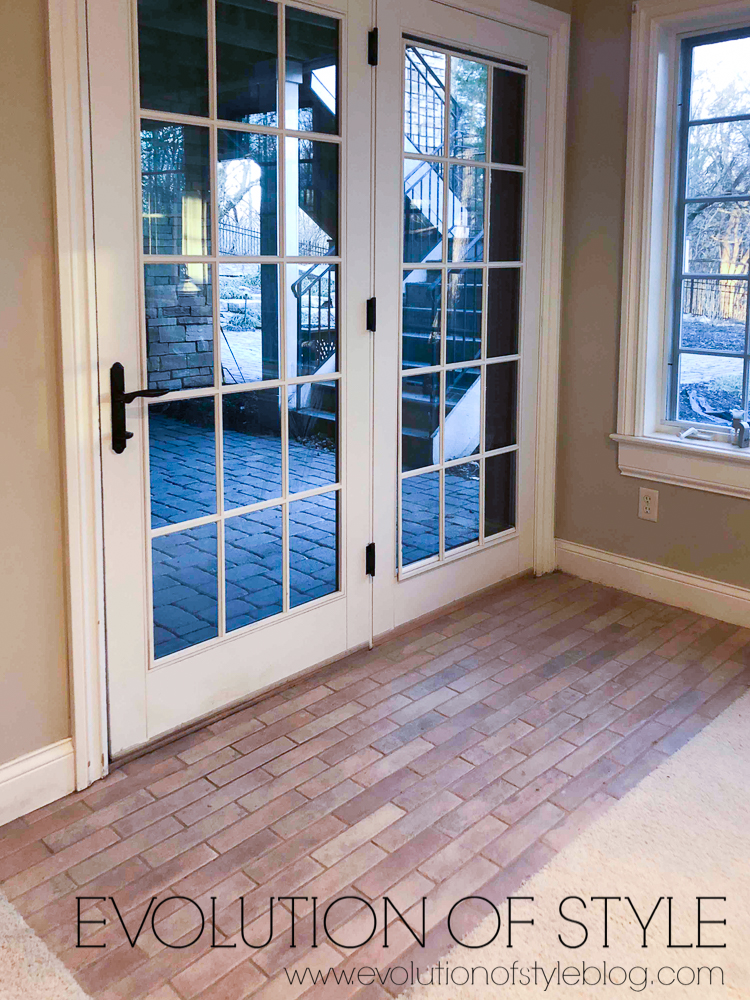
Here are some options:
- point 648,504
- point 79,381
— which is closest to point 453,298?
point 648,504

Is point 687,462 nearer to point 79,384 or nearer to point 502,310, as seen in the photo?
point 502,310

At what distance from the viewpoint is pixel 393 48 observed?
3.08 meters

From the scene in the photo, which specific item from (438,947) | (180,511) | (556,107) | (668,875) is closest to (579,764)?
(668,875)

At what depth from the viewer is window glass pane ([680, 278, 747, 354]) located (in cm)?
353

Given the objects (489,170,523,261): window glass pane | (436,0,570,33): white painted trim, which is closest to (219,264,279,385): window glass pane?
(489,170,523,261): window glass pane

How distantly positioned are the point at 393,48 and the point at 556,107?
0.94m

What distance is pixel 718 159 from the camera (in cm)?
350

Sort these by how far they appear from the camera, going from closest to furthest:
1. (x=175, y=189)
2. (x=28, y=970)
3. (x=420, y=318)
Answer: (x=28, y=970)
(x=175, y=189)
(x=420, y=318)

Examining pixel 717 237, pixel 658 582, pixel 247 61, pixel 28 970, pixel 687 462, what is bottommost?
pixel 28 970

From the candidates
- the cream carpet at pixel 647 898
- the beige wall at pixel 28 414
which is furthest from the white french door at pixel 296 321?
the cream carpet at pixel 647 898

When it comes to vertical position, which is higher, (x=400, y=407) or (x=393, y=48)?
(x=393, y=48)

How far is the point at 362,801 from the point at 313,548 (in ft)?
3.06

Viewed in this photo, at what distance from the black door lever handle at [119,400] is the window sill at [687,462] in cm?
205

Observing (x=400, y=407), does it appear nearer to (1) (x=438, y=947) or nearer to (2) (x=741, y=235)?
(2) (x=741, y=235)
